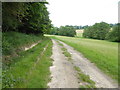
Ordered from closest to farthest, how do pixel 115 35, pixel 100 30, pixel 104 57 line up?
pixel 104 57, pixel 115 35, pixel 100 30

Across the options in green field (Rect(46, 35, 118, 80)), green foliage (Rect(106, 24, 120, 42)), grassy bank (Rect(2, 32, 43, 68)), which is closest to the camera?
grassy bank (Rect(2, 32, 43, 68))

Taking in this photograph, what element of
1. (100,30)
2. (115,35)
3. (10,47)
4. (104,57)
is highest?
(100,30)

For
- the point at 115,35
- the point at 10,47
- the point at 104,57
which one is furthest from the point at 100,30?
the point at 10,47

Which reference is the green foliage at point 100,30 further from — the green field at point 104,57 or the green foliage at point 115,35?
the green field at point 104,57

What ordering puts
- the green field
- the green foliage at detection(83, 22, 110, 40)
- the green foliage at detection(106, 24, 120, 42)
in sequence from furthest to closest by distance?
the green foliage at detection(83, 22, 110, 40) < the green foliage at detection(106, 24, 120, 42) < the green field

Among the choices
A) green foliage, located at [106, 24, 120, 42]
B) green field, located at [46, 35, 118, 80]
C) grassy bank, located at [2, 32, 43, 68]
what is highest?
green foliage, located at [106, 24, 120, 42]

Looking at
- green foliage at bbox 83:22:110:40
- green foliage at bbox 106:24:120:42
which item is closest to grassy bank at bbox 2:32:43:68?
green foliage at bbox 106:24:120:42

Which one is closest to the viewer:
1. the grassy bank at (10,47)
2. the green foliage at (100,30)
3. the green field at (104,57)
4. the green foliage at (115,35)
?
the grassy bank at (10,47)

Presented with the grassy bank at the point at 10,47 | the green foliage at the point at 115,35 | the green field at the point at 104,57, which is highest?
the green foliage at the point at 115,35

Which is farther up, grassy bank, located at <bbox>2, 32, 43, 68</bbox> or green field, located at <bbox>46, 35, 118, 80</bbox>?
grassy bank, located at <bbox>2, 32, 43, 68</bbox>

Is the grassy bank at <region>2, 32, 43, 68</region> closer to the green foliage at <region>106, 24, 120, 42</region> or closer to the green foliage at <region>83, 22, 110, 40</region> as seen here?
the green foliage at <region>106, 24, 120, 42</region>

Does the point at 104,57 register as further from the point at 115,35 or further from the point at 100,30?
the point at 100,30

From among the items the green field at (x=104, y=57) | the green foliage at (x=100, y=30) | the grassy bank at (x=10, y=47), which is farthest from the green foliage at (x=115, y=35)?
the grassy bank at (x=10, y=47)

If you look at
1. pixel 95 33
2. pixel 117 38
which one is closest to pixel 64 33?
pixel 95 33
